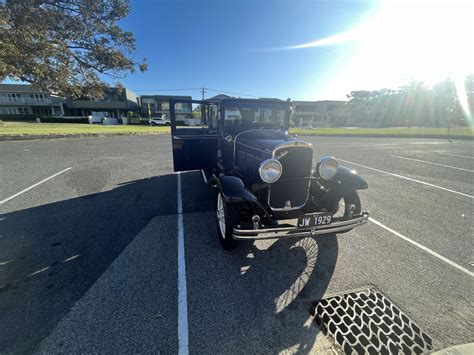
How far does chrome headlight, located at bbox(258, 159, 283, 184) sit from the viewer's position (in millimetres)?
2760

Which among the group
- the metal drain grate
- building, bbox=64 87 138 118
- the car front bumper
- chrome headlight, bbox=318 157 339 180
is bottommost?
the metal drain grate

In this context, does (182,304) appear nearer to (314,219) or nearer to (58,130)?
(314,219)

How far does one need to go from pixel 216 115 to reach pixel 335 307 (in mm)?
4422

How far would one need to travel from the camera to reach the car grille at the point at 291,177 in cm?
303

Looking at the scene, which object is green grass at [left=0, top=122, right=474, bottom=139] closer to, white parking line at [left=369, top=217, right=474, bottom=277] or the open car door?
Result: the open car door

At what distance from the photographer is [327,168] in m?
3.17

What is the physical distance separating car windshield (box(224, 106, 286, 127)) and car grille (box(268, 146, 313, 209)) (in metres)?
1.86

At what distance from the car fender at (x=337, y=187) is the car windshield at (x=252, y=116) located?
2.08 m

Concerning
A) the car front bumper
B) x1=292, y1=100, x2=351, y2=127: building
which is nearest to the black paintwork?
the car front bumper

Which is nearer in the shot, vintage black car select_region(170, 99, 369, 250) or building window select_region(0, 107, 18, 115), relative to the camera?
vintage black car select_region(170, 99, 369, 250)

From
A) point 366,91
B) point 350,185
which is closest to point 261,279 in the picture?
point 350,185

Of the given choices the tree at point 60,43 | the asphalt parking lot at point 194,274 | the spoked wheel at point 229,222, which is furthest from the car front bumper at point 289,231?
the tree at point 60,43

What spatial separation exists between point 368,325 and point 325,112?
75.2m

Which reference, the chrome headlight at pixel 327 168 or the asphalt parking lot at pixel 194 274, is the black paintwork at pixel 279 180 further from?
the asphalt parking lot at pixel 194 274
